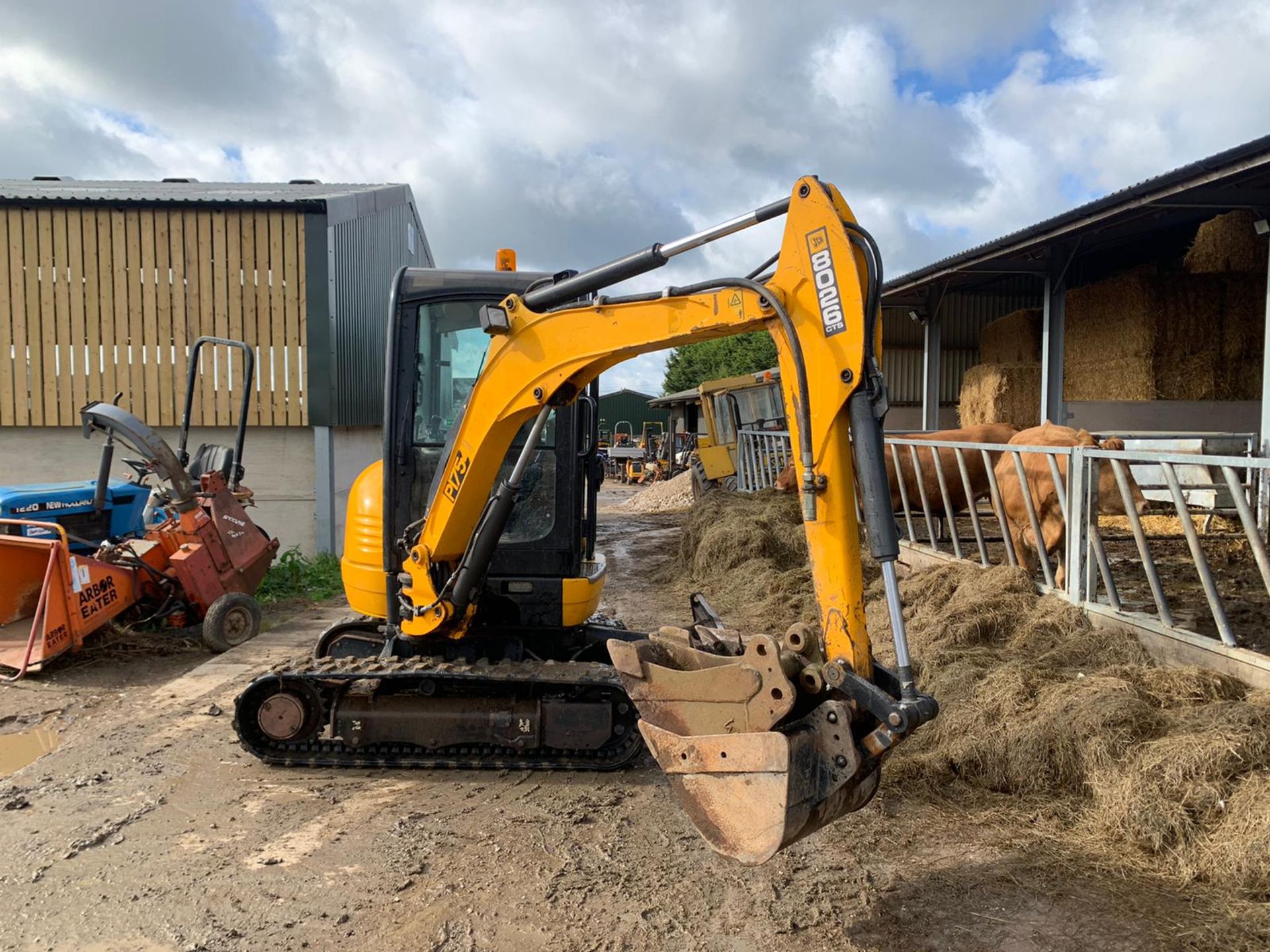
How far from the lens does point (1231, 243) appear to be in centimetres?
1059

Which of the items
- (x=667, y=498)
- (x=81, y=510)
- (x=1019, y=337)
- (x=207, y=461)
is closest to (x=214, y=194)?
(x=207, y=461)

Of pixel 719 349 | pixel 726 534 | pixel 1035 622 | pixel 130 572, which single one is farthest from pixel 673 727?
pixel 719 349

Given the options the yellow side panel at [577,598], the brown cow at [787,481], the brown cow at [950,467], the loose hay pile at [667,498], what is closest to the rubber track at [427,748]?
the yellow side panel at [577,598]

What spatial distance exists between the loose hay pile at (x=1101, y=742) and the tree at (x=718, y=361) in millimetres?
34031

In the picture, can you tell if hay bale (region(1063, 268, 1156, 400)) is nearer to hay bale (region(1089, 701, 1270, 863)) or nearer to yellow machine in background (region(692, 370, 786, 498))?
yellow machine in background (region(692, 370, 786, 498))

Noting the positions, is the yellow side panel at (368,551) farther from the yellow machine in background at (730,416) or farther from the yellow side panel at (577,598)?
the yellow machine in background at (730,416)

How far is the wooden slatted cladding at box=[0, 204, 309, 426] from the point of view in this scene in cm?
1060

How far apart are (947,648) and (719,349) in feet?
146

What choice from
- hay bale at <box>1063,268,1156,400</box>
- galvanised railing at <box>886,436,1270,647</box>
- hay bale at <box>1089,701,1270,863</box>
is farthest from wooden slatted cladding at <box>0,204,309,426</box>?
hay bale at <box>1063,268,1156,400</box>

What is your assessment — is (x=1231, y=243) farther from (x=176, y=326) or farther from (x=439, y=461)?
(x=176, y=326)

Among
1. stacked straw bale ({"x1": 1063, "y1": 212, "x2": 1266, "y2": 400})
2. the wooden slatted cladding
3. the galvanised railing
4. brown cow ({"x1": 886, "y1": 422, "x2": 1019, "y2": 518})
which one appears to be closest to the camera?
the galvanised railing

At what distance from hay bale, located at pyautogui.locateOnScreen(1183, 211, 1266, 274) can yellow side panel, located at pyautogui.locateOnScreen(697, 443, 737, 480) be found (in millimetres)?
7839

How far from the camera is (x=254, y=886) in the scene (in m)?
3.29

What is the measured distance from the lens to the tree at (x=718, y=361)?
44.2m
